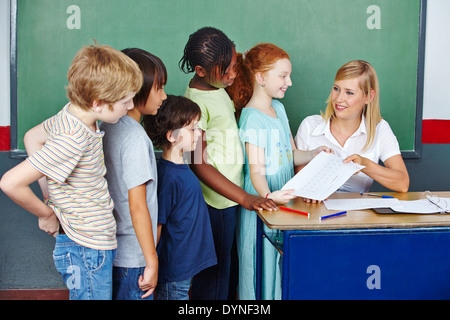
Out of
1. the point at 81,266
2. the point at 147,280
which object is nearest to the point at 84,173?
the point at 81,266

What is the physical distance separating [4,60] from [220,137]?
4.57 ft

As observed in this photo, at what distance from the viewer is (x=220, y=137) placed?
195cm

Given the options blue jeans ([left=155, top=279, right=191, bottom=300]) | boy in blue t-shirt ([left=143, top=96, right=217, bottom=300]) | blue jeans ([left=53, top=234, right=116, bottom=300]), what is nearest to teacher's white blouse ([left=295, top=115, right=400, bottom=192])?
boy in blue t-shirt ([left=143, top=96, right=217, bottom=300])

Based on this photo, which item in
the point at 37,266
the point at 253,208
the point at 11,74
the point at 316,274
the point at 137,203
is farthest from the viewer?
the point at 37,266

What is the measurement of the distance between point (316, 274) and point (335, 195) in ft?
1.71

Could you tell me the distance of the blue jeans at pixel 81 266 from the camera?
1335 millimetres

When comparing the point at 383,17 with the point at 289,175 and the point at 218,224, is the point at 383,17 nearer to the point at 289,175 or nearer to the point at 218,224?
the point at 289,175

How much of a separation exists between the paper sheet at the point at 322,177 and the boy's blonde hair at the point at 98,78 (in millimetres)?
795

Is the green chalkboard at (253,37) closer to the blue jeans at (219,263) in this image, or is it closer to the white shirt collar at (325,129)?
the white shirt collar at (325,129)

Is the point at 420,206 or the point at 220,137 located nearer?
the point at 420,206

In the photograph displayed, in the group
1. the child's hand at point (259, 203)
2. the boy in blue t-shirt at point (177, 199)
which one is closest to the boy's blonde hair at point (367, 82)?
the child's hand at point (259, 203)

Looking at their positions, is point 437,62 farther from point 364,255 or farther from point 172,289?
point 172,289

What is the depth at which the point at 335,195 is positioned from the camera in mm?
2027

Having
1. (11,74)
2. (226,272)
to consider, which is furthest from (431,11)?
(11,74)
